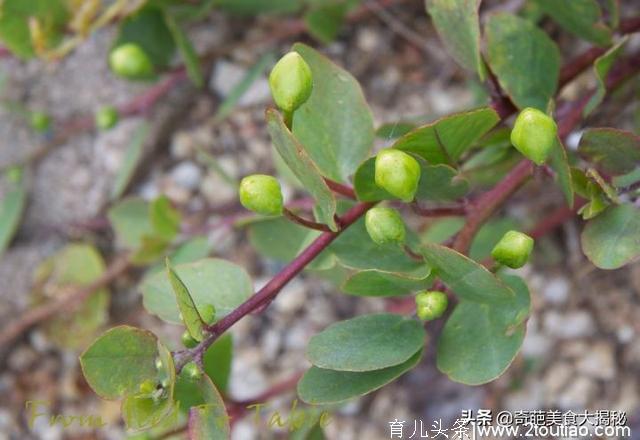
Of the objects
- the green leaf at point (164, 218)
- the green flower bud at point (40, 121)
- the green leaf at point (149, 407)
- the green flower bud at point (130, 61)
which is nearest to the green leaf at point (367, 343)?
the green leaf at point (149, 407)

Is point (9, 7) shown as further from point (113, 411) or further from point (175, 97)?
point (113, 411)

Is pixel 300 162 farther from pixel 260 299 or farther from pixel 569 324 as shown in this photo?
pixel 569 324

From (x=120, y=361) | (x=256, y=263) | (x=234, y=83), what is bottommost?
(x=256, y=263)

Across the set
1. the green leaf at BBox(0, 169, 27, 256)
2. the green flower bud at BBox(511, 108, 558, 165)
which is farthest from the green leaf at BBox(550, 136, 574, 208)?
the green leaf at BBox(0, 169, 27, 256)

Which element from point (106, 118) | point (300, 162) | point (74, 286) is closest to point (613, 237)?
point (300, 162)

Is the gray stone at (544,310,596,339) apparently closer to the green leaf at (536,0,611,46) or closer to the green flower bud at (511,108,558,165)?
the green leaf at (536,0,611,46)
